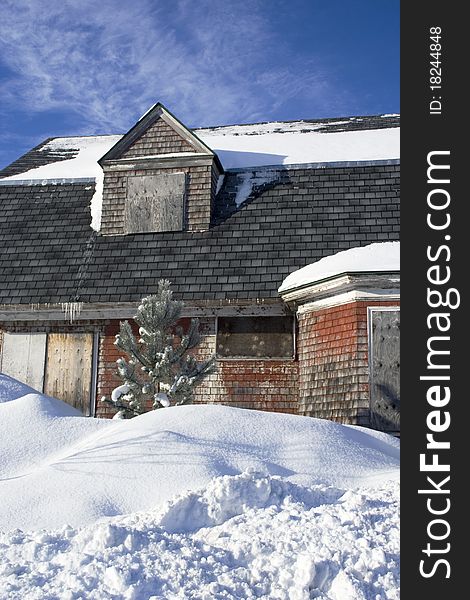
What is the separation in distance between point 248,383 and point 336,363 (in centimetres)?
184

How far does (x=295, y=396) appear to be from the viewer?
11.8 m

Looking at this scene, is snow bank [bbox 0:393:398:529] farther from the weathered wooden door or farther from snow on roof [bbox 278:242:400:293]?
the weathered wooden door

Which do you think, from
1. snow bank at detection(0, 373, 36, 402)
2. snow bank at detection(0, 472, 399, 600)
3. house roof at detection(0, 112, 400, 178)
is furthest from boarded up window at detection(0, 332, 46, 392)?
snow bank at detection(0, 472, 399, 600)

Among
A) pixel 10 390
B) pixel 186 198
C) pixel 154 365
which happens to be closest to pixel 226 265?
pixel 186 198

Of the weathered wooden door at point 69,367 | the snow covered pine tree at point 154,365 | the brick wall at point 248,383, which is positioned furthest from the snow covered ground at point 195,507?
the weathered wooden door at point 69,367

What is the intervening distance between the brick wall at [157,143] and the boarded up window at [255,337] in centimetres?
404

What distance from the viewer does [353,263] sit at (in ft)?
34.6

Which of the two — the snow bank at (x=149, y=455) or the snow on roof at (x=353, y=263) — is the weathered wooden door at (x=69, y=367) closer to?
the snow on roof at (x=353, y=263)

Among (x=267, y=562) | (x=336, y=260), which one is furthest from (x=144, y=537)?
(x=336, y=260)

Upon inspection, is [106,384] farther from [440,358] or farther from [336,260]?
[440,358]

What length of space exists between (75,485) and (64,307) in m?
7.17

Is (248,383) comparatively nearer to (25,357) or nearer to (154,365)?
(154,365)

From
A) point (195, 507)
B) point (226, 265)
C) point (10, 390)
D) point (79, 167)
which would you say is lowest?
point (195, 507)

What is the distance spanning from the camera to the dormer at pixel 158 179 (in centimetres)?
1362
